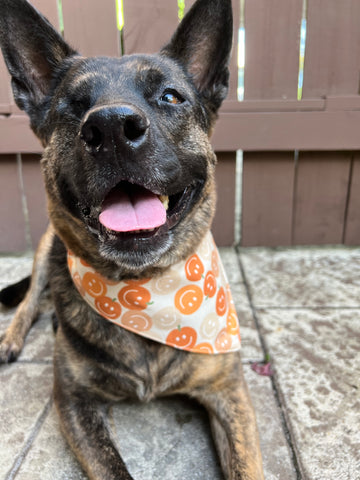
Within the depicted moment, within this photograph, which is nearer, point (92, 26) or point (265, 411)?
point (265, 411)

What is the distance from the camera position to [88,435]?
1.80m

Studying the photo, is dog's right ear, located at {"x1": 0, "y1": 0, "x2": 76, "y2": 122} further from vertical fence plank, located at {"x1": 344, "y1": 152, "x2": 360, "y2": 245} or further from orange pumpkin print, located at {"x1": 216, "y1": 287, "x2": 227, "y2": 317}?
vertical fence plank, located at {"x1": 344, "y1": 152, "x2": 360, "y2": 245}

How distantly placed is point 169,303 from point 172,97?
100 cm

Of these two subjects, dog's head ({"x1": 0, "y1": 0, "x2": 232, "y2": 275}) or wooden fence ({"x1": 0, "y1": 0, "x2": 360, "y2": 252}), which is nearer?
dog's head ({"x1": 0, "y1": 0, "x2": 232, "y2": 275})

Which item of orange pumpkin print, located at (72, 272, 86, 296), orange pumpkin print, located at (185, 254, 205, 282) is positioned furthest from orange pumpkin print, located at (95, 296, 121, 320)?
orange pumpkin print, located at (185, 254, 205, 282)

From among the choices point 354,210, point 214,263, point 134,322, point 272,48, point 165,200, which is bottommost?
point 354,210

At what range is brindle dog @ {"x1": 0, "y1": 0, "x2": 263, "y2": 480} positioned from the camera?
1671mm

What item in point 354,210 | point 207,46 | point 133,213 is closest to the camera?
point 133,213

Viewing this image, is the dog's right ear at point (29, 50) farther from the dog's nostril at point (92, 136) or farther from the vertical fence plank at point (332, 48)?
the vertical fence plank at point (332, 48)

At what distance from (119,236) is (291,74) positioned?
2674 millimetres

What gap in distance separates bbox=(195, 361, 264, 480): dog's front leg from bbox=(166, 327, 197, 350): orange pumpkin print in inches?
9.2

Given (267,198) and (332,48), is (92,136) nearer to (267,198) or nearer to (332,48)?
(267,198)

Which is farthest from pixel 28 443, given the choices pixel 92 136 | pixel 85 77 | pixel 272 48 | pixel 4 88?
pixel 272 48

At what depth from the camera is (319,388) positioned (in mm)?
2195
